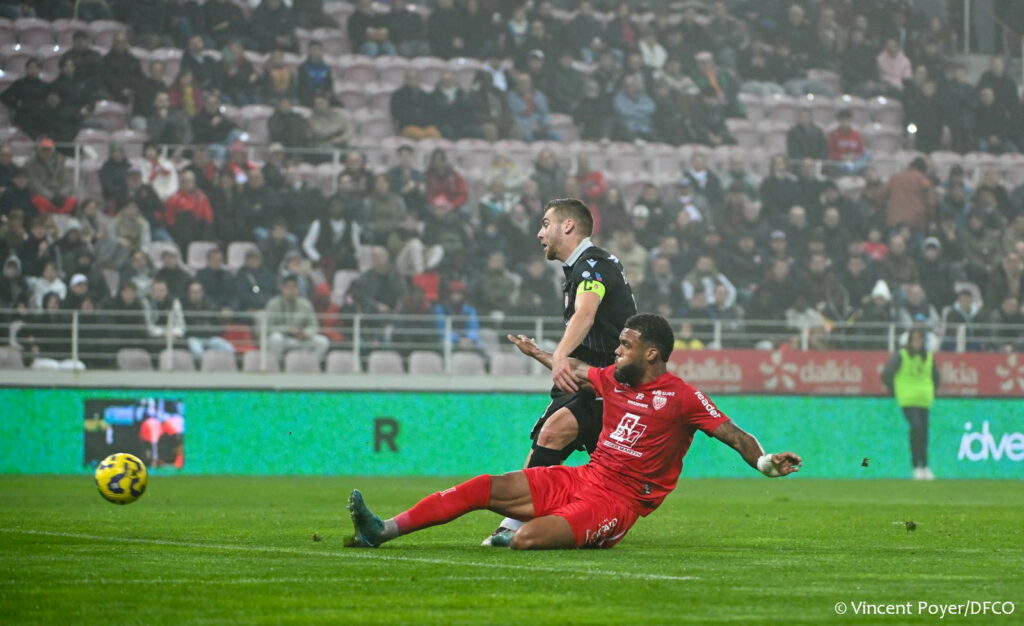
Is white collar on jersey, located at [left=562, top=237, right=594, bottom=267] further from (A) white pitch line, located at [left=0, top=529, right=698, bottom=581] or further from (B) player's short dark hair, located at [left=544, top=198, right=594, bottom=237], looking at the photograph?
(A) white pitch line, located at [left=0, top=529, right=698, bottom=581]

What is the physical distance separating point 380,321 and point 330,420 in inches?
70.6

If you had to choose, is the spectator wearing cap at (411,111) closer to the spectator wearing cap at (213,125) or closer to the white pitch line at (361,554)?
the spectator wearing cap at (213,125)

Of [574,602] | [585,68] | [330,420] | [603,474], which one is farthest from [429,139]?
[574,602]

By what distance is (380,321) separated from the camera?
21156mm

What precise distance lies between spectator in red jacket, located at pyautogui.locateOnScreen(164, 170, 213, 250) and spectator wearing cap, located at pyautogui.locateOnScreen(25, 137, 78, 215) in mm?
1327

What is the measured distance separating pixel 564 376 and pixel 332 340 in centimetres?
1288

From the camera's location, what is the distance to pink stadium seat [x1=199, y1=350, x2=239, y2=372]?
20.0 meters

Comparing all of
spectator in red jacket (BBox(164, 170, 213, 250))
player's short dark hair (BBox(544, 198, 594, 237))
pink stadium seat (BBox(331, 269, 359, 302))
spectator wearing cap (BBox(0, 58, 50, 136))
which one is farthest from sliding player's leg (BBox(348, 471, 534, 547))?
spectator wearing cap (BBox(0, 58, 50, 136))

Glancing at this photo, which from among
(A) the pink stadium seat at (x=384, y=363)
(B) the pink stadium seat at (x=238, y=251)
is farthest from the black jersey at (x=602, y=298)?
(B) the pink stadium seat at (x=238, y=251)

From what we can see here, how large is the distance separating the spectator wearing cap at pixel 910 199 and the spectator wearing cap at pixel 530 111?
17.5 feet

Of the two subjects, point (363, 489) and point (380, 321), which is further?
point (380, 321)

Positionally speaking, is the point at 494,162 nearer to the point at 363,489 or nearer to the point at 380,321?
the point at 380,321

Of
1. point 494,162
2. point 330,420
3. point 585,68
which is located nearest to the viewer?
point 330,420

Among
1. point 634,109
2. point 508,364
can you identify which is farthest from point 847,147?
point 508,364
